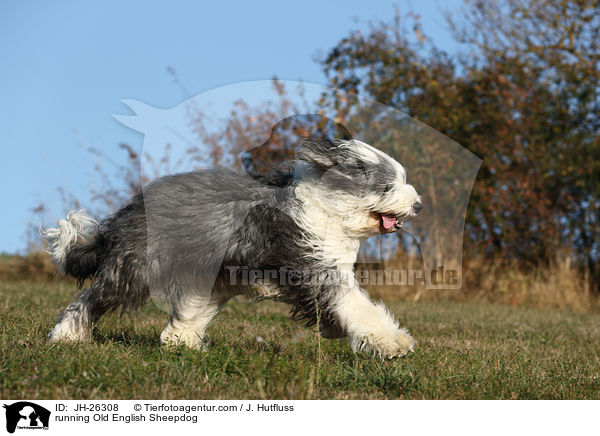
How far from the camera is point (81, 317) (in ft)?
13.6

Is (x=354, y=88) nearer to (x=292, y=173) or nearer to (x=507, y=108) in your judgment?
(x=507, y=108)

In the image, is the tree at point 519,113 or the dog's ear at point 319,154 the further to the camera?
the tree at point 519,113

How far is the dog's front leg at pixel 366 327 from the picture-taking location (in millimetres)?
3590

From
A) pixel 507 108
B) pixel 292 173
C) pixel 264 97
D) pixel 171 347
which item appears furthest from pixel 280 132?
pixel 507 108

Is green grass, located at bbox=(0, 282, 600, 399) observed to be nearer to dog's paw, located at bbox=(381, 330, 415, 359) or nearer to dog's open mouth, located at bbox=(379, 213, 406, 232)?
dog's paw, located at bbox=(381, 330, 415, 359)

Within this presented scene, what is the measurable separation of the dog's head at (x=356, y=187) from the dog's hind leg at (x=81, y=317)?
5.54ft

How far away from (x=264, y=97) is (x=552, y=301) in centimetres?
677

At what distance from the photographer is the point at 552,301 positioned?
9.48m

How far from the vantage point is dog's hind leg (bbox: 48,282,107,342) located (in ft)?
13.5

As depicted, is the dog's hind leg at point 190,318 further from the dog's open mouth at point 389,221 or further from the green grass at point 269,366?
the dog's open mouth at point 389,221

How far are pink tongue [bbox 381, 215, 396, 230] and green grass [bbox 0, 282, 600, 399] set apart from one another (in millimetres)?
844

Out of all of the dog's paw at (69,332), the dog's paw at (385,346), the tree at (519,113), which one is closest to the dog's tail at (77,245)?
the dog's paw at (69,332)
